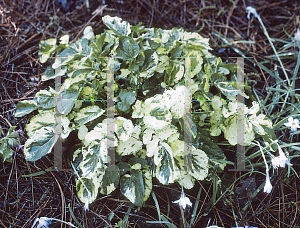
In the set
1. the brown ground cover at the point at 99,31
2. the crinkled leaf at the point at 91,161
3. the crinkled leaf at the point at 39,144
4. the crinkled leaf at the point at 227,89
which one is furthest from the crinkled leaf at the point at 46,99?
the crinkled leaf at the point at 227,89

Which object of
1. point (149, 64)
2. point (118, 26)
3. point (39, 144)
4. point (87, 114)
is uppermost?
point (118, 26)

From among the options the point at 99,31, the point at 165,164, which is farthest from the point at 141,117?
the point at 99,31

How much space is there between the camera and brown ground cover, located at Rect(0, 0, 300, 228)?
1.24m

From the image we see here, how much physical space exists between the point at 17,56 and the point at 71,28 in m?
0.44

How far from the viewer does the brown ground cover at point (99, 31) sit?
1241 mm

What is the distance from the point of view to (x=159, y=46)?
4.24ft

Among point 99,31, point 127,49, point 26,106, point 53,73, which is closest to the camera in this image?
point 127,49

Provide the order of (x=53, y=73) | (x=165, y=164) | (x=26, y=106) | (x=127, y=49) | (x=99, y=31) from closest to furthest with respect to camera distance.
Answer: (x=165, y=164)
(x=127, y=49)
(x=26, y=106)
(x=53, y=73)
(x=99, y=31)

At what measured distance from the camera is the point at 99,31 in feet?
5.74

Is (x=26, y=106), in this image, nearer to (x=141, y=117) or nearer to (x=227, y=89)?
(x=141, y=117)

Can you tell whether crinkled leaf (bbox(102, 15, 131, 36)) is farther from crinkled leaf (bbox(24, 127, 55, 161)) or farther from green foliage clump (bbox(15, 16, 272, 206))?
crinkled leaf (bbox(24, 127, 55, 161))

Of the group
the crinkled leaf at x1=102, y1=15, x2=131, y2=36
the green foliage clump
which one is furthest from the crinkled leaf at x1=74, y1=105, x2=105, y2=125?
the crinkled leaf at x1=102, y1=15, x2=131, y2=36

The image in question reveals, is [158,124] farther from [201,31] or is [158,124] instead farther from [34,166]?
[201,31]

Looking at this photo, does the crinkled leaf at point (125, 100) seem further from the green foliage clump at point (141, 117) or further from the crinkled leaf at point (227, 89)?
the crinkled leaf at point (227, 89)
